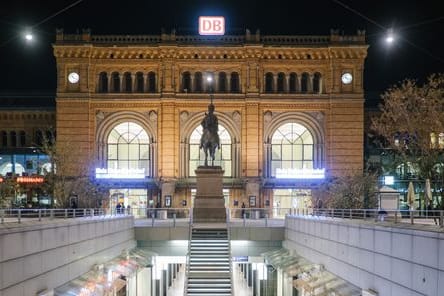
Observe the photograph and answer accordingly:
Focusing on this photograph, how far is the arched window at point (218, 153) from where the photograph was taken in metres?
84.8

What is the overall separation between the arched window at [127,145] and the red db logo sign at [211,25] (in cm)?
1260

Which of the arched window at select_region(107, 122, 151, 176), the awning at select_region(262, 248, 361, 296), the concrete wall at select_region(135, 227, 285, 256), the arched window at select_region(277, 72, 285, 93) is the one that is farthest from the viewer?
the arched window at select_region(277, 72, 285, 93)

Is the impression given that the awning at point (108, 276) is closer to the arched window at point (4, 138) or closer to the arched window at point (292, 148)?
the arched window at point (292, 148)

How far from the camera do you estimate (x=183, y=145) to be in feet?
276

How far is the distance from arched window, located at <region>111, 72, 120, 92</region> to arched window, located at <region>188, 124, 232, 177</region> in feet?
31.3

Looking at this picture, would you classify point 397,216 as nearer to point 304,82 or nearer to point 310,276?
point 310,276

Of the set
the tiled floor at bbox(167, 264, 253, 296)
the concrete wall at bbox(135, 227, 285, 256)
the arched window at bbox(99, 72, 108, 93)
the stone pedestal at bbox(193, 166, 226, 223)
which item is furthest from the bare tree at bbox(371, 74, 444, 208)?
the arched window at bbox(99, 72, 108, 93)

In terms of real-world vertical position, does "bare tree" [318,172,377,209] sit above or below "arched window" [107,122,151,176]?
below

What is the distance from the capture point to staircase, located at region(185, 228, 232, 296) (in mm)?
40875

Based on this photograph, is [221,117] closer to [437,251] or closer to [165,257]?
[165,257]

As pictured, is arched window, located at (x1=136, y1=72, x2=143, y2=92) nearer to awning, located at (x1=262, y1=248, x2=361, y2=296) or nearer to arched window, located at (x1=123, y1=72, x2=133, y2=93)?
arched window, located at (x1=123, y1=72, x2=133, y2=93)

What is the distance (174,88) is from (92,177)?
41.5 ft

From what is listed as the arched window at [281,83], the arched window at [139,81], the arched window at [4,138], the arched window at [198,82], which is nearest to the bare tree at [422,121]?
the arched window at [281,83]

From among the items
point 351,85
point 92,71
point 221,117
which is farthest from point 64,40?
point 351,85
